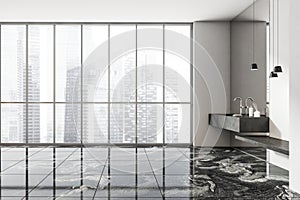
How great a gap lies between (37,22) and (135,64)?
2375 mm

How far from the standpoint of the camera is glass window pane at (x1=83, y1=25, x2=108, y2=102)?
1000 cm

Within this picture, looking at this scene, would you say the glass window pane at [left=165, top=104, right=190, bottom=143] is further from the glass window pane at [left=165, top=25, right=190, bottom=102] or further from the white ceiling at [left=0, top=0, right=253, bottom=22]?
the white ceiling at [left=0, top=0, right=253, bottom=22]

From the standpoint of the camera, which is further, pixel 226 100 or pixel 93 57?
pixel 93 57

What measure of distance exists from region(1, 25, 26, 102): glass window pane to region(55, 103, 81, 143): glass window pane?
0.92 meters

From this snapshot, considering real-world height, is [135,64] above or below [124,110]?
above

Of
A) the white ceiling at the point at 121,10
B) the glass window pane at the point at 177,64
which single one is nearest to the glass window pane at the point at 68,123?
the white ceiling at the point at 121,10

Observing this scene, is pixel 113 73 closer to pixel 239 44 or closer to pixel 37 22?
pixel 37 22

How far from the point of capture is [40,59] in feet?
32.9

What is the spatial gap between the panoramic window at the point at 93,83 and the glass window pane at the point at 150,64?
0.02 metres

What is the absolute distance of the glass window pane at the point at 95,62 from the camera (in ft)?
32.8

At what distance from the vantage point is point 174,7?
8.14 metres

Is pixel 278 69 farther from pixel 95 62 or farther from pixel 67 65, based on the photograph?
pixel 67 65

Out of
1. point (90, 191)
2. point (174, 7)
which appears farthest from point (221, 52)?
point (90, 191)

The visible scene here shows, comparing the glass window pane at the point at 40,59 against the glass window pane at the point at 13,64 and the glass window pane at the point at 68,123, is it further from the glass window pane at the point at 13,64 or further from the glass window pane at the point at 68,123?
the glass window pane at the point at 68,123
